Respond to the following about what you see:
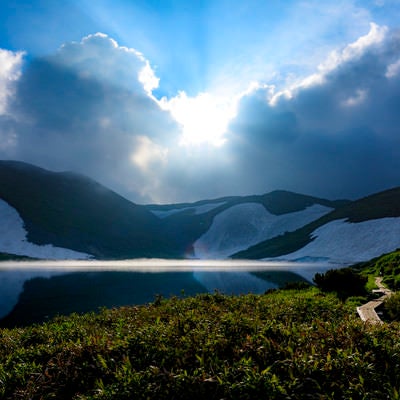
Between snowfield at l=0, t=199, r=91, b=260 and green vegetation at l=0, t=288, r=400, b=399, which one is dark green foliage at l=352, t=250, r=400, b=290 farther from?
snowfield at l=0, t=199, r=91, b=260

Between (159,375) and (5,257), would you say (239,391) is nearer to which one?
(159,375)

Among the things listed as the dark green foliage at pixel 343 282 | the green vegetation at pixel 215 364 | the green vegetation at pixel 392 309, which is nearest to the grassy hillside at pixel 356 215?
the dark green foliage at pixel 343 282

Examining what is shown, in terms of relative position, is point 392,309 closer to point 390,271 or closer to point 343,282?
point 343,282

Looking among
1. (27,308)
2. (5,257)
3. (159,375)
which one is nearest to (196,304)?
(159,375)

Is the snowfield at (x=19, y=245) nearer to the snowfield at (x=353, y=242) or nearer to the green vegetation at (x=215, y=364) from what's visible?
the snowfield at (x=353, y=242)

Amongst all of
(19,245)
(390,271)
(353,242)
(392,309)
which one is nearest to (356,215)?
(353,242)

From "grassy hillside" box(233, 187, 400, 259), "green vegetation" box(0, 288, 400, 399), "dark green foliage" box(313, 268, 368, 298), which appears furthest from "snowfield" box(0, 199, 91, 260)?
"green vegetation" box(0, 288, 400, 399)
